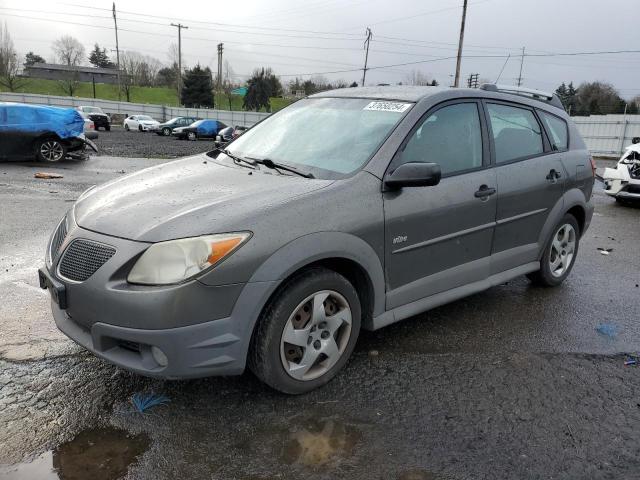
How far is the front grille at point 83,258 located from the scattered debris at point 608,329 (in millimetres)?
3699

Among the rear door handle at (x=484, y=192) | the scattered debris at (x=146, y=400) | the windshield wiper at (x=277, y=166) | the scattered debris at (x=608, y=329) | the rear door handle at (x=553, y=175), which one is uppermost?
the windshield wiper at (x=277, y=166)

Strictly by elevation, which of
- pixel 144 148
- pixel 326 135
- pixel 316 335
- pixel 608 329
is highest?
pixel 326 135

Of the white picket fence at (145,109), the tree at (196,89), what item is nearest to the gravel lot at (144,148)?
the white picket fence at (145,109)

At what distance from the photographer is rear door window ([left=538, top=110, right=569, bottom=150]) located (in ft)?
15.5

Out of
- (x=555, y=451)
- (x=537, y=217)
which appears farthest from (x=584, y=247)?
(x=555, y=451)

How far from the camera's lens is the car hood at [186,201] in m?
2.68

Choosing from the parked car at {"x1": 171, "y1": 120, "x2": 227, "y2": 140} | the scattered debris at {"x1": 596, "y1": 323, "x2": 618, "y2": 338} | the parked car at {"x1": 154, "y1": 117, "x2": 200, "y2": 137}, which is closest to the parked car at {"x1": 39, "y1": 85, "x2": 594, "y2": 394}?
the scattered debris at {"x1": 596, "y1": 323, "x2": 618, "y2": 338}

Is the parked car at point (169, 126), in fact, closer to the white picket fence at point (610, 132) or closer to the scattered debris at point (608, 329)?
the white picket fence at point (610, 132)

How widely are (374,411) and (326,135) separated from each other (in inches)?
73.5

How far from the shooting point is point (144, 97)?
82312 mm

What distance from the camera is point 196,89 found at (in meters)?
70.5

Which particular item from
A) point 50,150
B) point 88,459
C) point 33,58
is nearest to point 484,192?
point 88,459

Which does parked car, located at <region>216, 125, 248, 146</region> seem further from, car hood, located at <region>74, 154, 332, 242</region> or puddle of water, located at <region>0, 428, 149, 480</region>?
puddle of water, located at <region>0, 428, 149, 480</region>

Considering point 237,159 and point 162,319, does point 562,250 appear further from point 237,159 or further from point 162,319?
point 162,319
